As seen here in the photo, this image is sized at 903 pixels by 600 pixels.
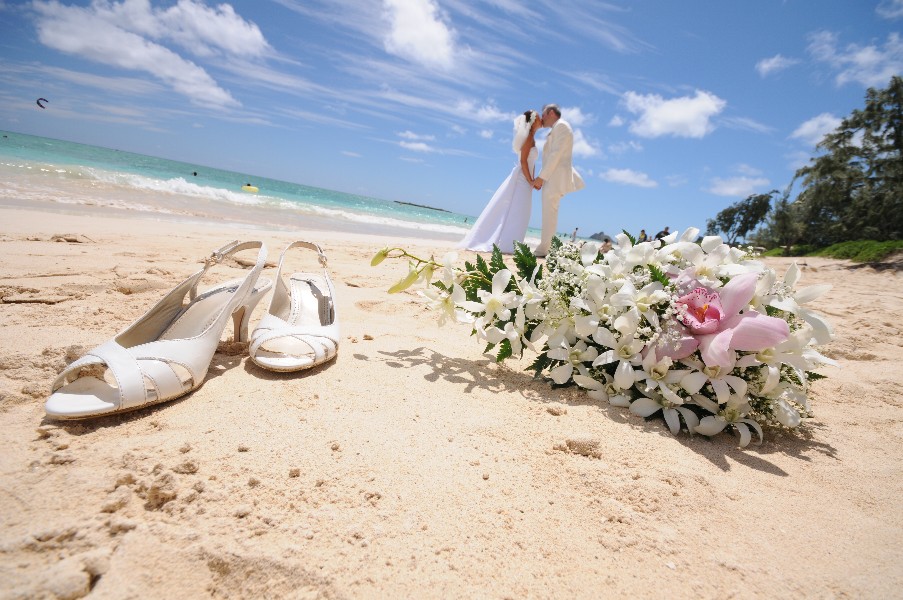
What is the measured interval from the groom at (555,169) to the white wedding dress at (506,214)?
0.36 metres

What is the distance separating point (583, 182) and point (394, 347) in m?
6.31

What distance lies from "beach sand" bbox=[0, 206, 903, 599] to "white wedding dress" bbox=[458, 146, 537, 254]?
6190 mm

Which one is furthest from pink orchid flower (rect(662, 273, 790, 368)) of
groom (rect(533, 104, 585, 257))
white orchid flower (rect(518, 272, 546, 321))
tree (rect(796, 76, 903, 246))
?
tree (rect(796, 76, 903, 246))

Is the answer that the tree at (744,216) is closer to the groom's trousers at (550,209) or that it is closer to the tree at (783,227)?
the tree at (783,227)

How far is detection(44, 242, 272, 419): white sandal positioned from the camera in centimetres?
136

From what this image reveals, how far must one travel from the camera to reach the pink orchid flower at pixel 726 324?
1.42 meters

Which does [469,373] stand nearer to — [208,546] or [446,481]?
[446,481]

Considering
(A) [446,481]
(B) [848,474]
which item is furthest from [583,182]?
(A) [446,481]

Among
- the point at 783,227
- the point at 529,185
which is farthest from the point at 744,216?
the point at 529,185

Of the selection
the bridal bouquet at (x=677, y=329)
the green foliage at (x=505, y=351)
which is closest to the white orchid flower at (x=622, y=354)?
the bridal bouquet at (x=677, y=329)

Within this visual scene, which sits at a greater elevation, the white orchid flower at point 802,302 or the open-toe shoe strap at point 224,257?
the white orchid flower at point 802,302

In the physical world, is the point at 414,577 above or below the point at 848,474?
below

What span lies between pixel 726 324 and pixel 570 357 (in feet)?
2.01

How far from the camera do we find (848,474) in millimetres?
1436
